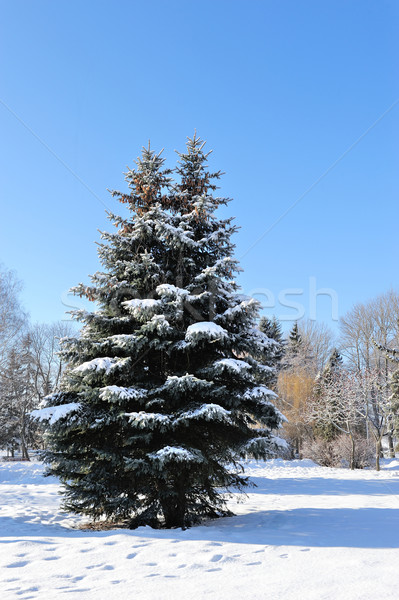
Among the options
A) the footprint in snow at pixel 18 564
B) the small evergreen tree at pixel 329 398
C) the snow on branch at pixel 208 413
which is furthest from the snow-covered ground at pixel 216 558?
the small evergreen tree at pixel 329 398

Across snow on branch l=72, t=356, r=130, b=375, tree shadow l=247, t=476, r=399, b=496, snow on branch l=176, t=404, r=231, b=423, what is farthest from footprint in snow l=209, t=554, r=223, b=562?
tree shadow l=247, t=476, r=399, b=496

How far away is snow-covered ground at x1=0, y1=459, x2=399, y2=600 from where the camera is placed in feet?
12.1

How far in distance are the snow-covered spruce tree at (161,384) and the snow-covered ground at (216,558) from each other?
0.78 metres

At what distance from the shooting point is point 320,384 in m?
29.1

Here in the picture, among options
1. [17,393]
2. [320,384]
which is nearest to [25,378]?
[17,393]

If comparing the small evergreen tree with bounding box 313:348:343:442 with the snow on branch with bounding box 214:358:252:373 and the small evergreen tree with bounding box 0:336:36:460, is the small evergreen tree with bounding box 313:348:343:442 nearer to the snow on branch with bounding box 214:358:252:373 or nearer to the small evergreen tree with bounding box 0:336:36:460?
the snow on branch with bounding box 214:358:252:373

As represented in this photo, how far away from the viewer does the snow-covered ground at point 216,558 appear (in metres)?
3.68

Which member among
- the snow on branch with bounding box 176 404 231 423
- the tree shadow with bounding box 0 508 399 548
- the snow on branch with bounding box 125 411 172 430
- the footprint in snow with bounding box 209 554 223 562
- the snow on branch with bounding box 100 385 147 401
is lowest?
the tree shadow with bounding box 0 508 399 548

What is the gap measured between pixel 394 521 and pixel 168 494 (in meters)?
4.10

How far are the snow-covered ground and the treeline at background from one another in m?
13.3

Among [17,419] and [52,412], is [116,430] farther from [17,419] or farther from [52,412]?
[17,419]

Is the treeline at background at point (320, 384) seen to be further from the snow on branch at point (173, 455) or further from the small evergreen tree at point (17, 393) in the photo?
the snow on branch at point (173, 455)

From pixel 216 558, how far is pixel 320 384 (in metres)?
26.0

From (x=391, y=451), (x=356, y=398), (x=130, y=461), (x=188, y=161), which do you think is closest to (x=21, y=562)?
(x=130, y=461)
